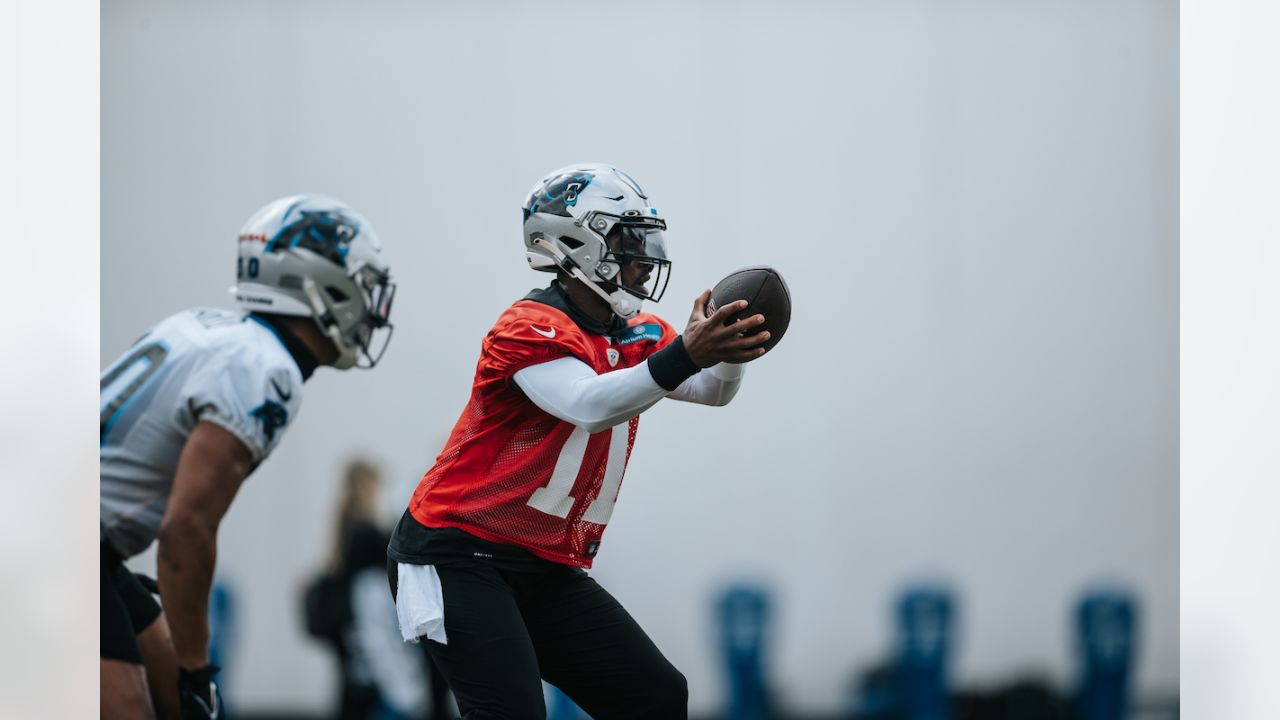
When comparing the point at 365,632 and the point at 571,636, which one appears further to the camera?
the point at 365,632

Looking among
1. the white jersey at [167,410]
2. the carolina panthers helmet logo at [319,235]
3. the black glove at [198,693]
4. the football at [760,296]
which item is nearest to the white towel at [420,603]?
the white jersey at [167,410]

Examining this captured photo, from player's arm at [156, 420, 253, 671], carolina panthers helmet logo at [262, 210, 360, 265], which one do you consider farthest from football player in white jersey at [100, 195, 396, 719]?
carolina panthers helmet logo at [262, 210, 360, 265]

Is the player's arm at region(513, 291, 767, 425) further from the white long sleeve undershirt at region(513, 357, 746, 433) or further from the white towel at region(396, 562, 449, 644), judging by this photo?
the white towel at region(396, 562, 449, 644)

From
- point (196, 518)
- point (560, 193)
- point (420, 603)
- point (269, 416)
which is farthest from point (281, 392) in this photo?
point (560, 193)

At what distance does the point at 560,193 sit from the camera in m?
Result: 3.27

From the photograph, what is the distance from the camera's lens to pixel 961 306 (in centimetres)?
682

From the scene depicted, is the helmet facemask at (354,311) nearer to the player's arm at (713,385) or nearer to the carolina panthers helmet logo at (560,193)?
the carolina panthers helmet logo at (560,193)

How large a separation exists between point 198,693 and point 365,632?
2539 mm

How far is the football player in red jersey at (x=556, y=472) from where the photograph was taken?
289 centimetres

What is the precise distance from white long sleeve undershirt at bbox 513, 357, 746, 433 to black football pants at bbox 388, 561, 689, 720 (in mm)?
437

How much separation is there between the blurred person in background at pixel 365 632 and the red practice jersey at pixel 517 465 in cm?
295

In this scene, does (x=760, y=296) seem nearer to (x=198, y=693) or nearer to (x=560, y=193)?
(x=560, y=193)
